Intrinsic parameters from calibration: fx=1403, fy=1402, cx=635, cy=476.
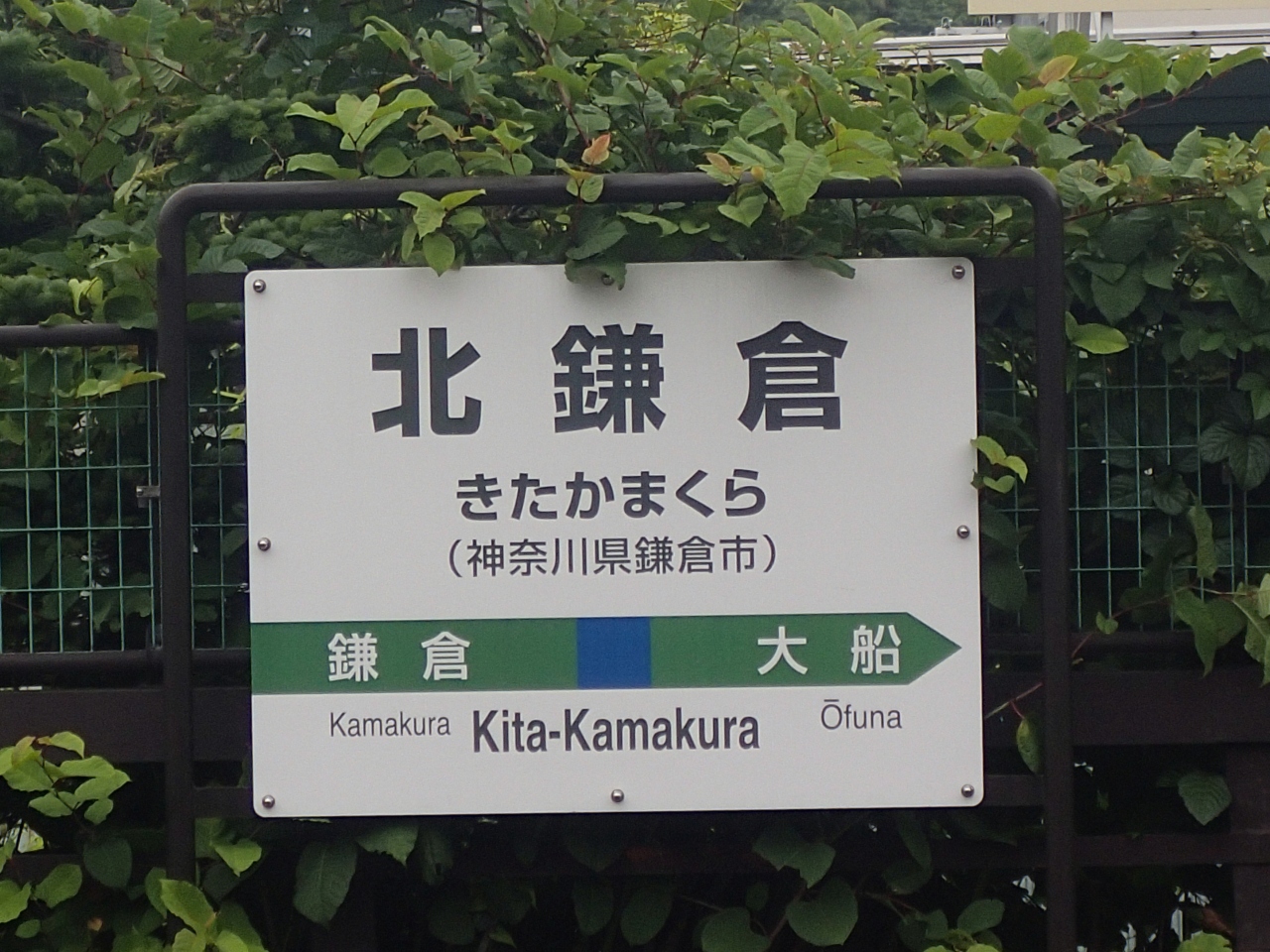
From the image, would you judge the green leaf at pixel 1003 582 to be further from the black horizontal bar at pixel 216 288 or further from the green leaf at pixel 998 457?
the black horizontal bar at pixel 216 288

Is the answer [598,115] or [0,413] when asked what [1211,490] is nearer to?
[598,115]

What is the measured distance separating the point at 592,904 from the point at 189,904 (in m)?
0.71

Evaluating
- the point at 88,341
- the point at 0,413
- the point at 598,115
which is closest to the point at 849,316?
the point at 598,115

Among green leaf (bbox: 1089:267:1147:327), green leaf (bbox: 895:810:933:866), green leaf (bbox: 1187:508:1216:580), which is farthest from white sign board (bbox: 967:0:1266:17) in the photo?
green leaf (bbox: 895:810:933:866)

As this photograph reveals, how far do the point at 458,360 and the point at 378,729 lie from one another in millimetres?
646

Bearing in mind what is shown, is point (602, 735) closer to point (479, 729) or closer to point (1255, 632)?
point (479, 729)

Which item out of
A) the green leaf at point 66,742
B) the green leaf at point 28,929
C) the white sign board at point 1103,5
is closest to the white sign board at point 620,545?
the green leaf at point 66,742

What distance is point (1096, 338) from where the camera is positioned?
245 cm

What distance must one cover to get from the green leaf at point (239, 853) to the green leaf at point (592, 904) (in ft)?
1.91

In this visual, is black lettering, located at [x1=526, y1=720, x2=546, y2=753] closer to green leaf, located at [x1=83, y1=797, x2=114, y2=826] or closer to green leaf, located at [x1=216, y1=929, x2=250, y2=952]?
green leaf, located at [x1=216, y1=929, x2=250, y2=952]

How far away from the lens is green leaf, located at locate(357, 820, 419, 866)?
7.91ft

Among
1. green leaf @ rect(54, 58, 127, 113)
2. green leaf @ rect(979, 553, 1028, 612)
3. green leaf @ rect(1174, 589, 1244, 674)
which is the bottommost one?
green leaf @ rect(1174, 589, 1244, 674)

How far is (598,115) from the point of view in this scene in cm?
259

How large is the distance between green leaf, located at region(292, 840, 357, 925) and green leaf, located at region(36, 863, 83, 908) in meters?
0.41
